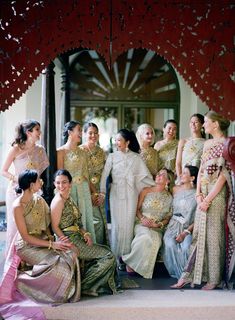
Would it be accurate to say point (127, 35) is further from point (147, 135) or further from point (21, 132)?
point (147, 135)

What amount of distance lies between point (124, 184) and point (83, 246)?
1.17m

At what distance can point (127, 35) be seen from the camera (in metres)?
3.70

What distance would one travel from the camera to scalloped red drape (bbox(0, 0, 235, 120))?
3.61m

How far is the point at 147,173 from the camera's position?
17.8 feet

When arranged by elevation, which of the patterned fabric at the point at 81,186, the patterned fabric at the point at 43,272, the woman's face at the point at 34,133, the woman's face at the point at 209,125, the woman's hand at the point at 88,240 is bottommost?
the patterned fabric at the point at 43,272

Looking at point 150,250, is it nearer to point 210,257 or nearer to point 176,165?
point 210,257

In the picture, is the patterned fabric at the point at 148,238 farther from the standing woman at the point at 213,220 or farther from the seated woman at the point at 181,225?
the standing woman at the point at 213,220

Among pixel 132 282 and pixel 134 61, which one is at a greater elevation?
pixel 134 61

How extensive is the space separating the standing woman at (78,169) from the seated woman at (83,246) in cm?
76

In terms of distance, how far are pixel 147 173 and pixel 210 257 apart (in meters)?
1.26

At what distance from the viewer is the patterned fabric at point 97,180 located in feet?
18.2

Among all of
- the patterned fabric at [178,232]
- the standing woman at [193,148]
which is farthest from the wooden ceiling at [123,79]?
the patterned fabric at [178,232]

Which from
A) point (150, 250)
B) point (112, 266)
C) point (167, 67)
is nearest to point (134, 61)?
point (167, 67)

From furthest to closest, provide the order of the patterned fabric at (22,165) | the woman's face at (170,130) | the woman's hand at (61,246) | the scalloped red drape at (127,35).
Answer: the woman's face at (170,130) → the patterned fabric at (22,165) → the woman's hand at (61,246) → the scalloped red drape at (127,35)
